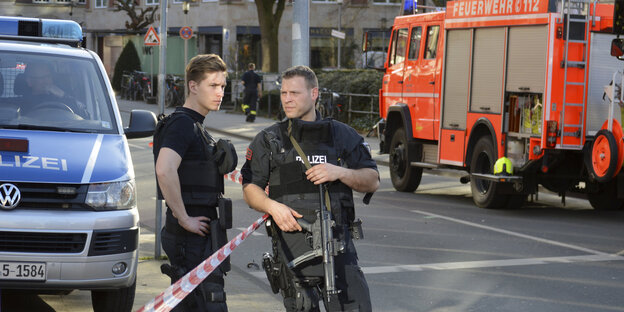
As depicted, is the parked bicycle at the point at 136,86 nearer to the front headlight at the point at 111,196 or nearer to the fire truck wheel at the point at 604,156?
the fire truck wheel at the point at 604,156

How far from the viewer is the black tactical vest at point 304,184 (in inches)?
203

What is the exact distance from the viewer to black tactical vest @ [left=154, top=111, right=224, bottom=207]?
17.7 ft

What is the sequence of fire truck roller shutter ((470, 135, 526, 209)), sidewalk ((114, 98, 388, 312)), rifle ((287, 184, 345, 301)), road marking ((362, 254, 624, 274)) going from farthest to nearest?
fire truck roller shutter ((470, 135, 526, 209)) < road marking ((362, 254, 624, 274)) < sidewalk ((114, 98, 388, 312)) < rifle ((287, 184, 345, 301))

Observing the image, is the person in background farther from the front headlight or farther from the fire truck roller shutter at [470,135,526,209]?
the front headlight

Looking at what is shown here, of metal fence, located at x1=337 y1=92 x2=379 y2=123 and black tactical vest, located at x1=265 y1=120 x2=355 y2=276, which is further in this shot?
metal fence, located at x1=337 y1=92 x2=379 y2=123

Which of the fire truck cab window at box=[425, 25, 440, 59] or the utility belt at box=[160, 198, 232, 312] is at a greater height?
the fire truck cab window at box=[425, 25, 440, 59]

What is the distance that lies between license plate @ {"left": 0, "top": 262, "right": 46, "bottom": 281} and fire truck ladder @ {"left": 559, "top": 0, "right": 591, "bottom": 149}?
811 centimetres

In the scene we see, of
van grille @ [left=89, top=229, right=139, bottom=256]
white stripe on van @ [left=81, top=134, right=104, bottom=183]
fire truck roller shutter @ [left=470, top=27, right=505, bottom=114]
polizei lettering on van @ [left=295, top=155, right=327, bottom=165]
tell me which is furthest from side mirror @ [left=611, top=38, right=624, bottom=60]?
polizei lettering on van @ [left=295, top=155, right=327, bottom=165]

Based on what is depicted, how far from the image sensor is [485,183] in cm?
1423

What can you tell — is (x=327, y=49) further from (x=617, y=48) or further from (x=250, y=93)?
(x=617, y=48)

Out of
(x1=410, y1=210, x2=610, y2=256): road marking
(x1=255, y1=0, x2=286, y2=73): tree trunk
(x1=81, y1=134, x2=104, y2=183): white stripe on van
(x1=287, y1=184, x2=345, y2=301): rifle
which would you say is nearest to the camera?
(x1=287, y1=184, x2=345, y2=301): rifle

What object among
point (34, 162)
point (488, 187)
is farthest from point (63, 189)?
point (488, 187)

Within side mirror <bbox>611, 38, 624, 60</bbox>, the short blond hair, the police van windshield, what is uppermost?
side mirror <bbox>611, 38, 624, 60</bbox>

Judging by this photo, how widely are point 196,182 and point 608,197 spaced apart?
32.0 feet
